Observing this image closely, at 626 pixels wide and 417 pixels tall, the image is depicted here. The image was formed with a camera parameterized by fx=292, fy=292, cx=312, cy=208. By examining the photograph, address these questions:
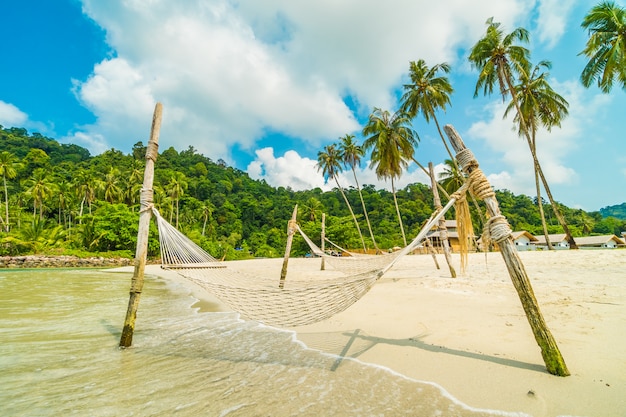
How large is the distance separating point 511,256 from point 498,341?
1.06 meters

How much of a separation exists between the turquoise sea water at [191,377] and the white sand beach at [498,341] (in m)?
0.26

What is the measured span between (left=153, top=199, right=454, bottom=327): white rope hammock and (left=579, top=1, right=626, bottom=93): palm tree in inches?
452

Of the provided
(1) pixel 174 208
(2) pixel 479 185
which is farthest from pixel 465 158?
(1) pixel 174 208

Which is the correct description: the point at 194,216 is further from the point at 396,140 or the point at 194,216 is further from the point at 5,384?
the point at 5,384

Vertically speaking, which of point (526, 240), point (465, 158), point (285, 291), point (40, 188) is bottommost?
point (285, 291)

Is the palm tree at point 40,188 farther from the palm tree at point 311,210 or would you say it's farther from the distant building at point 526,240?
the distant building at point 526,240

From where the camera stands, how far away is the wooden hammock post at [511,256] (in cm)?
206

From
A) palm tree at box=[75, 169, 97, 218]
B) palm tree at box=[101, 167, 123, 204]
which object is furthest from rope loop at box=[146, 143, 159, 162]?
palm tree at box=[75, 169, 97, 218]

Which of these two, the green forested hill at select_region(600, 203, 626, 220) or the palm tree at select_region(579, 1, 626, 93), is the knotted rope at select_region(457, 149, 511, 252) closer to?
the palm tree at select_region(579, 1, 626, 93)

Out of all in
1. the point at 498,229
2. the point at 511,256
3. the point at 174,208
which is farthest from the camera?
→ the point at 174,208

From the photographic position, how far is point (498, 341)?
277 centimetres

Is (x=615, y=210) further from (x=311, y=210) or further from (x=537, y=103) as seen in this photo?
(x=537, y=103)

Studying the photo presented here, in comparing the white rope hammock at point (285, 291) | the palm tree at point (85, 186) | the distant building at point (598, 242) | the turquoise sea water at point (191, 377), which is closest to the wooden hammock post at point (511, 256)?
the white rope hammock at point (285, 291)

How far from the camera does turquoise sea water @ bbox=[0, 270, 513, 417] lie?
1.99 metres
